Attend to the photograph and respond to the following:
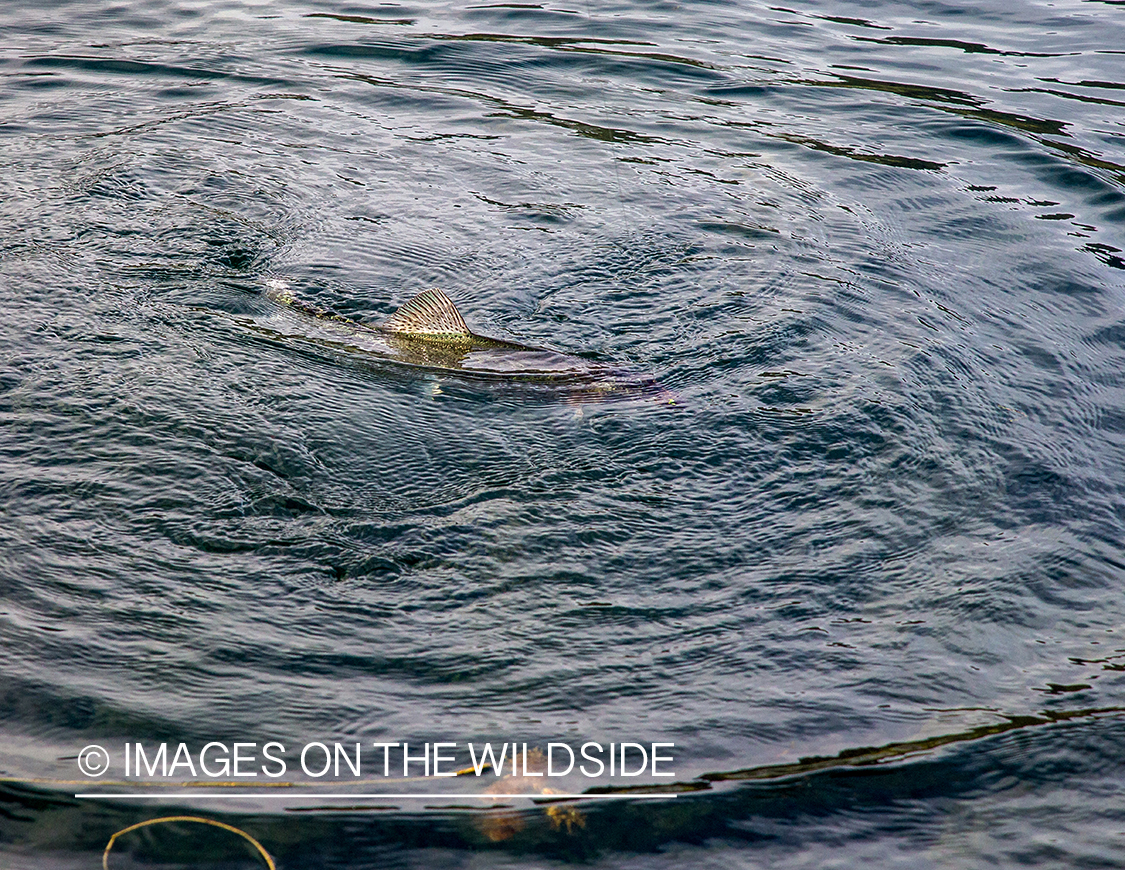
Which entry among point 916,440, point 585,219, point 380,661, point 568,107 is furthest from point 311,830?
point 568,107

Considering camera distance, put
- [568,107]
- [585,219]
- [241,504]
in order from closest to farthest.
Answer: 1. [241,504]
2. [585,219]
3. [568,107]

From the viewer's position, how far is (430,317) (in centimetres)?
580

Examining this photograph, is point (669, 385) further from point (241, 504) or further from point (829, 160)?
point (829, 160)

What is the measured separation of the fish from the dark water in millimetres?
128

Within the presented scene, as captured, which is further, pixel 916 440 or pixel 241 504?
pixel 916 440

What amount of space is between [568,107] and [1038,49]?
562 cm

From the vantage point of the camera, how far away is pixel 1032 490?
4855 millimetres

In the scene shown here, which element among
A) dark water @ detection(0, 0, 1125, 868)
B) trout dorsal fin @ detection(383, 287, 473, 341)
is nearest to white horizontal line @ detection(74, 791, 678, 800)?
dark water @ detection(0, 0, 1125, 868)

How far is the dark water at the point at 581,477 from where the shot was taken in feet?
11.4
